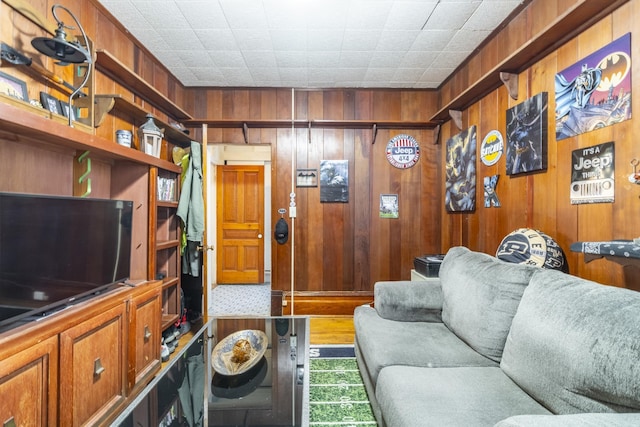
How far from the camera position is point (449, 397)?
1.16 m

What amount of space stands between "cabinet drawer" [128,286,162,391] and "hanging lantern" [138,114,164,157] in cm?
116

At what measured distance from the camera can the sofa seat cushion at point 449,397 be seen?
1047mm

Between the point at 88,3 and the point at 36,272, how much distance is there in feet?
6.11

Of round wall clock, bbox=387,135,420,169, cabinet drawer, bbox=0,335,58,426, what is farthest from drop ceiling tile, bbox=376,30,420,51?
cabinet drawer, bbox=0,335,58,426

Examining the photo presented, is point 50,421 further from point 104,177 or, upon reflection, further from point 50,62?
point 50,62

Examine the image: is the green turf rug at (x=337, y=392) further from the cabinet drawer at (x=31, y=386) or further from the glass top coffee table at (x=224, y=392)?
the cabinet drawer at (x=31, y=386)

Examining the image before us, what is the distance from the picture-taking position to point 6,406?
3.59 ft

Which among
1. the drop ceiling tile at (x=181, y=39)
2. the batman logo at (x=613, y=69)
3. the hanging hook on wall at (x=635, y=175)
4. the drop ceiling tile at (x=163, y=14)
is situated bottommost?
the hanging hook on wall at (x=635, y=175)

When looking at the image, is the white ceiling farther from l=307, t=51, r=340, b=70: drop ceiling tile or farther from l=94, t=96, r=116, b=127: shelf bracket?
l=94, t=96, r=116, b=127: shelf bracket

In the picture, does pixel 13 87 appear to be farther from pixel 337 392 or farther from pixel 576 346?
pixel 576 346

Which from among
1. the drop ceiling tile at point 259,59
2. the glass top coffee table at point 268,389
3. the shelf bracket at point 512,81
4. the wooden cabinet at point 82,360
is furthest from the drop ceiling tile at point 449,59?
the wooden cabinet at point 82,360

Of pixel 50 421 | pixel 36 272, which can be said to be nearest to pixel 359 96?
pixel 36 272

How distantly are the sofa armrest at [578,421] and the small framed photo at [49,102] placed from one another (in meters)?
2.47

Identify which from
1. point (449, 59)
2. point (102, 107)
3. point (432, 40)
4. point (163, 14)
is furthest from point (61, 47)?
point (449, 59)
